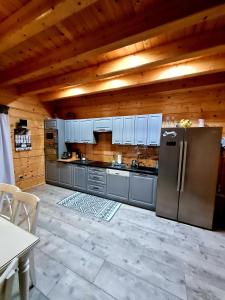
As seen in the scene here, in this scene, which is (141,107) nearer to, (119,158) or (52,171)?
(119,158)

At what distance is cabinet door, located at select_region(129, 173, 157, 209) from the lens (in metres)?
3.13

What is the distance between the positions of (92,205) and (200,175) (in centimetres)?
226

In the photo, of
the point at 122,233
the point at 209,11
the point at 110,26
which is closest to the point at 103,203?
the point at 122,233

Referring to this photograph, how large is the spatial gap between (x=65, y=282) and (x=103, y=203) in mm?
1898

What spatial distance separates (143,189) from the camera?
127 inches

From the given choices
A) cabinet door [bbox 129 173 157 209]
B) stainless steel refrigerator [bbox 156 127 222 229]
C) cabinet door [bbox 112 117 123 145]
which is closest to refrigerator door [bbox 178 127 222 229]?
stainless steel refrigerator [bbox 156 127 222 229]

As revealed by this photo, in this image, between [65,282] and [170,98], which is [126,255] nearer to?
[65,282]

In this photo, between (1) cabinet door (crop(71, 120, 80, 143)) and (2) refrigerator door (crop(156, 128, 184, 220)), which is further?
(1) cabinet door (crop(71, 120, 80, 143))

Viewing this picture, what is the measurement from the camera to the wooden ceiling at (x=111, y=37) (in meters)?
1.35

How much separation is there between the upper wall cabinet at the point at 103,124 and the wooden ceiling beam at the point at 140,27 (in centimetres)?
178

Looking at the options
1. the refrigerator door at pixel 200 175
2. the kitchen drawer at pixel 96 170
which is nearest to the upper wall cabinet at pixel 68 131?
the kitchen drawer at pixel 96 170

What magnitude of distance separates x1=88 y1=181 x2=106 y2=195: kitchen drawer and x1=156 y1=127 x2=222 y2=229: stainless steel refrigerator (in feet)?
4.61

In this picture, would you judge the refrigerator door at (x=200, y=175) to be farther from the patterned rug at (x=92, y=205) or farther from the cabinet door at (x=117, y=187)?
the patterned rug at (x=92, y=205)

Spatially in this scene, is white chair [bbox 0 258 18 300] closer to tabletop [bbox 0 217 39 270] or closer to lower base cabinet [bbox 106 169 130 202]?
tabletop [bbox 0 217 39 270]
